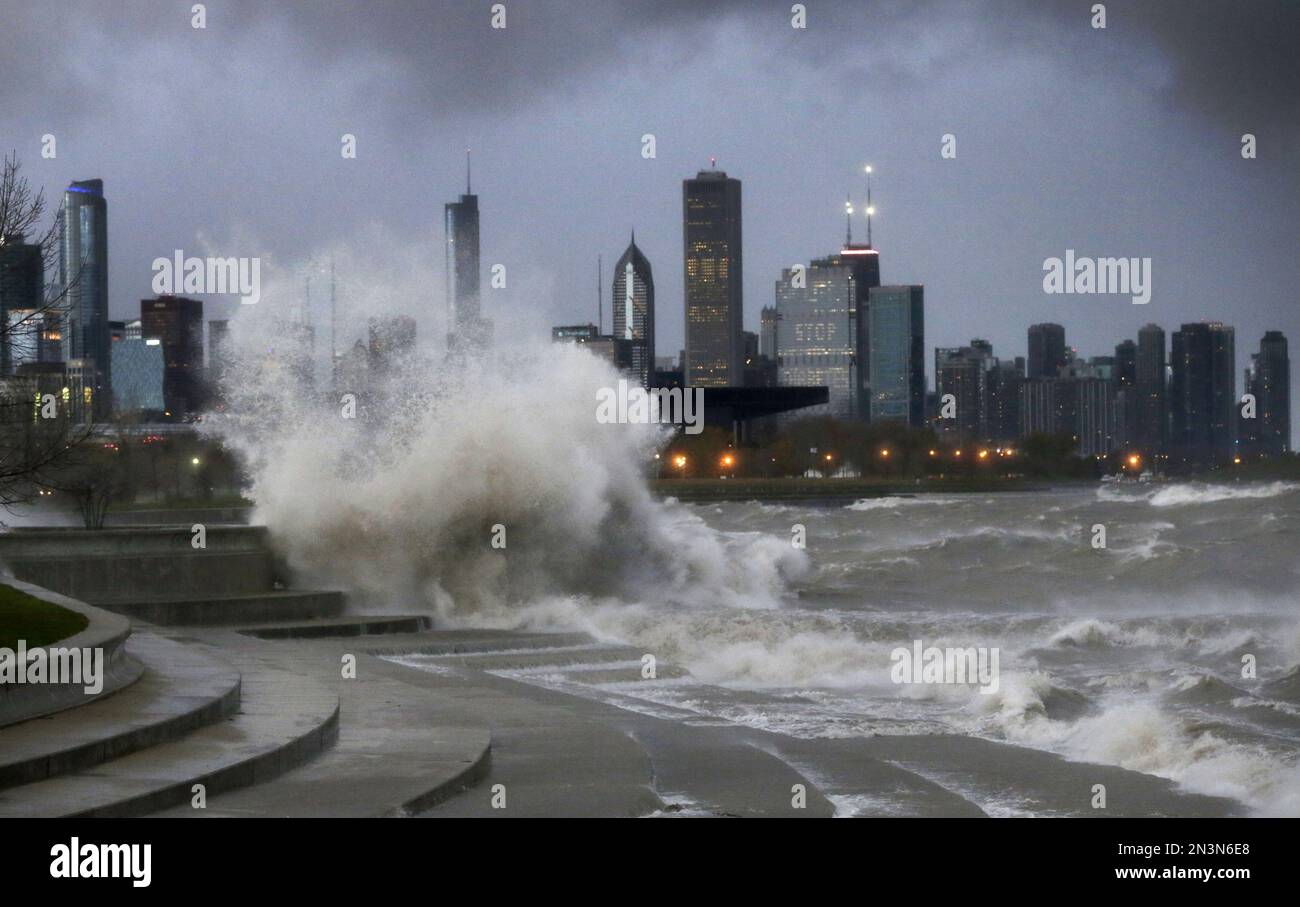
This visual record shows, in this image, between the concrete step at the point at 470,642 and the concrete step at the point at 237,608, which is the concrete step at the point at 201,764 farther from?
the concrete step at the point at 237,608

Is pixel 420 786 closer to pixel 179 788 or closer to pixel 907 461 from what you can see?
pixel 179 788

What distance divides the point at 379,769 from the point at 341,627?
1139 centimetres

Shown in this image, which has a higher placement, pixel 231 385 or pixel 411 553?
pixel 231 385

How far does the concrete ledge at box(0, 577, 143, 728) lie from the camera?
31.4 ft

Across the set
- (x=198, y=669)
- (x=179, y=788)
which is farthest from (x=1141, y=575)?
(x=179, y=788)

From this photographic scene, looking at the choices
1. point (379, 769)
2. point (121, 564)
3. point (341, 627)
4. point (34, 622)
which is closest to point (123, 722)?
point (379, 769)

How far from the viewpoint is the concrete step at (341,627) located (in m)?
20.1

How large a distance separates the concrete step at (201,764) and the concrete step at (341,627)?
8083 millimetres

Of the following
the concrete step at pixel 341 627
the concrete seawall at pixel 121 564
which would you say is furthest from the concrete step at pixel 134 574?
the concrete step at pixel 341 627

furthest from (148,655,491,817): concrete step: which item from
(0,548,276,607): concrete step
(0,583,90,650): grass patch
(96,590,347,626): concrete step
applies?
(0,548,276,607): concrete step

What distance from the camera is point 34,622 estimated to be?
12445 millimetres

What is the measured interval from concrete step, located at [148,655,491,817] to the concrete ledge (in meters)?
1.72

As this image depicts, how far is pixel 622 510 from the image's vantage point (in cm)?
3072
